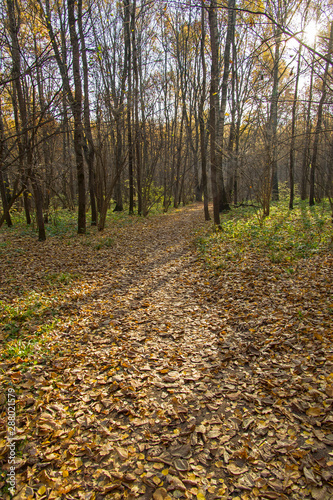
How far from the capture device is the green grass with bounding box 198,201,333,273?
281 inches

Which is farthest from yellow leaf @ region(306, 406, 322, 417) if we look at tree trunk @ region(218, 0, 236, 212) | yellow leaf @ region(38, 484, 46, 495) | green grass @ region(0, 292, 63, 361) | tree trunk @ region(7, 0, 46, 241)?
tree trunk @ region(218, 0, 236, 212)

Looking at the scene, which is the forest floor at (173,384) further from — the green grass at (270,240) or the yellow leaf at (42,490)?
the green grass at (270,240)

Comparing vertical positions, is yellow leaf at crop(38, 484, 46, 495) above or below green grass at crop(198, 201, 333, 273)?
below

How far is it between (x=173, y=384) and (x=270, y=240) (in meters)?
6.07

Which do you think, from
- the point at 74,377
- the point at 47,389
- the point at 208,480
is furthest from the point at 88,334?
the point at 208,480

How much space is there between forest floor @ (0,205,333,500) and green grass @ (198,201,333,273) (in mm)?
556

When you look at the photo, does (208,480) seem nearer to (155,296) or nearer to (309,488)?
(309,488)

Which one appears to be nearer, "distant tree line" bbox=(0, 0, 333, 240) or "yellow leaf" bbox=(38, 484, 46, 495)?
"yellow leaf" bbox=(38, 484, 46, 495)

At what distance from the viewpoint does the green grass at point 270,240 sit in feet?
23.4

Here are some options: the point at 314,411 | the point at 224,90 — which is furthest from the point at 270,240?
the point at 224,90

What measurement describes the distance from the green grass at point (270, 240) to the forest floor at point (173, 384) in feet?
1.82

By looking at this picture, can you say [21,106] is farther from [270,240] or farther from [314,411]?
[314,411]

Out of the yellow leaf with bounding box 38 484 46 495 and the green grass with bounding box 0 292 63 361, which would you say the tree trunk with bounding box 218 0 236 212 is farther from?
the yellow leaf with bounding box 38 484 46 495

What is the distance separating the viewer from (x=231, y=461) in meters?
2.38
